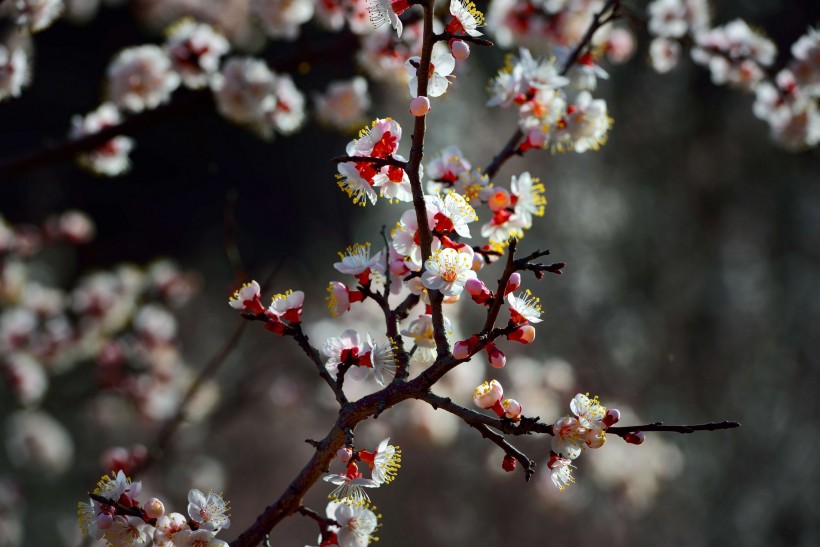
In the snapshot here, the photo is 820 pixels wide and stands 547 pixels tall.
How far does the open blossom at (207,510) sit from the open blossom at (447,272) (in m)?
0.45

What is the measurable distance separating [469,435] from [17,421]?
3.24 metres

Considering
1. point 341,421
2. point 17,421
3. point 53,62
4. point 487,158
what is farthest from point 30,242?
point 53,62

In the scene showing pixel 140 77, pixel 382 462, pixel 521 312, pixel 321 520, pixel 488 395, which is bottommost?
pixel 321 520

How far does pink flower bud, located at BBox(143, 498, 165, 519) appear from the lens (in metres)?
1.13

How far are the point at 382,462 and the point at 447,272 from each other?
322 mm

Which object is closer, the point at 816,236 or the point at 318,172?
the point at 816,236

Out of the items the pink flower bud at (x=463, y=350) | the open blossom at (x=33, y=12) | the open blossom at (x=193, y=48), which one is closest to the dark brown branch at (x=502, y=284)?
the pink flower bud at (x=463, y=350)

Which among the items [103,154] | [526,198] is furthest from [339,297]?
[103,154]

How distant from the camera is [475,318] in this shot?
6816 millimetres

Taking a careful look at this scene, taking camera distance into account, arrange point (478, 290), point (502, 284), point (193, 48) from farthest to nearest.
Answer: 1. point (193, 48)
2. point (478, 290)
3. point (502, 284)

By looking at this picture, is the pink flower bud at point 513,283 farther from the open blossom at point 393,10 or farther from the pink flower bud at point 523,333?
the open blossom at point 393,10

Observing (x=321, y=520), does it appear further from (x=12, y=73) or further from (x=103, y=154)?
(x=103, y=154)

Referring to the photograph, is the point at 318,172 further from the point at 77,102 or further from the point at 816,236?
the point at 816,236

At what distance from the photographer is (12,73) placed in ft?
6.93
